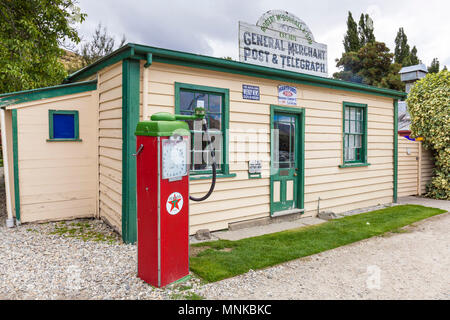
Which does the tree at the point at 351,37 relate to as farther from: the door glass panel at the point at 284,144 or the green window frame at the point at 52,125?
the green window frame at the point at 52,125

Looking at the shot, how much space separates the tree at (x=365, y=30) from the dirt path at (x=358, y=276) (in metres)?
34.8

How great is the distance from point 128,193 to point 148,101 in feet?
4.52

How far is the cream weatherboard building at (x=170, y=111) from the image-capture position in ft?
16.1

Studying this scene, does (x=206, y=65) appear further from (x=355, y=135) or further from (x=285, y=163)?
(x=355, y=135)

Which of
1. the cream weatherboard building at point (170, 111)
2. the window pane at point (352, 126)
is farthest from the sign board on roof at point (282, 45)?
the window pane at point (352, 126)

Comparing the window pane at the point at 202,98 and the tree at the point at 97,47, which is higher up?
the tree at the point at 97,47

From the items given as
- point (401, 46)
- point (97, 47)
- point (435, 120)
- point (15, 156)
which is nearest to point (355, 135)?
point (435, 120)

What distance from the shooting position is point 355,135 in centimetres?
804

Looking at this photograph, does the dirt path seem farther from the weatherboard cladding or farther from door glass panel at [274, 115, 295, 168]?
door glass panel at [274, 115, 295, 168]

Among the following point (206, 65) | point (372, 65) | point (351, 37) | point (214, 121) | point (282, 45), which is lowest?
point (214, 121)

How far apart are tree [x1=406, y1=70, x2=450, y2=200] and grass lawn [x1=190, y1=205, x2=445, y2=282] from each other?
10.6 feet

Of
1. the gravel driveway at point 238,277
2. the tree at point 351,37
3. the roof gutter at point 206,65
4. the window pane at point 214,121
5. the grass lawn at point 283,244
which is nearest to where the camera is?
the gravel driveway at point 238,277

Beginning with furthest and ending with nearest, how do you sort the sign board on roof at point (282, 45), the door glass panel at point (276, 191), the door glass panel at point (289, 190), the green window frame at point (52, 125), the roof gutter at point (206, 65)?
→ the door glass panel at point (289, 190) < the door glass panel at point (276, 191) < the sign board on roof at point (282, 45) < the green window frame at point (52, 125) < the roof gutter at point (206, 65)

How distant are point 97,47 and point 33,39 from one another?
16446mm
